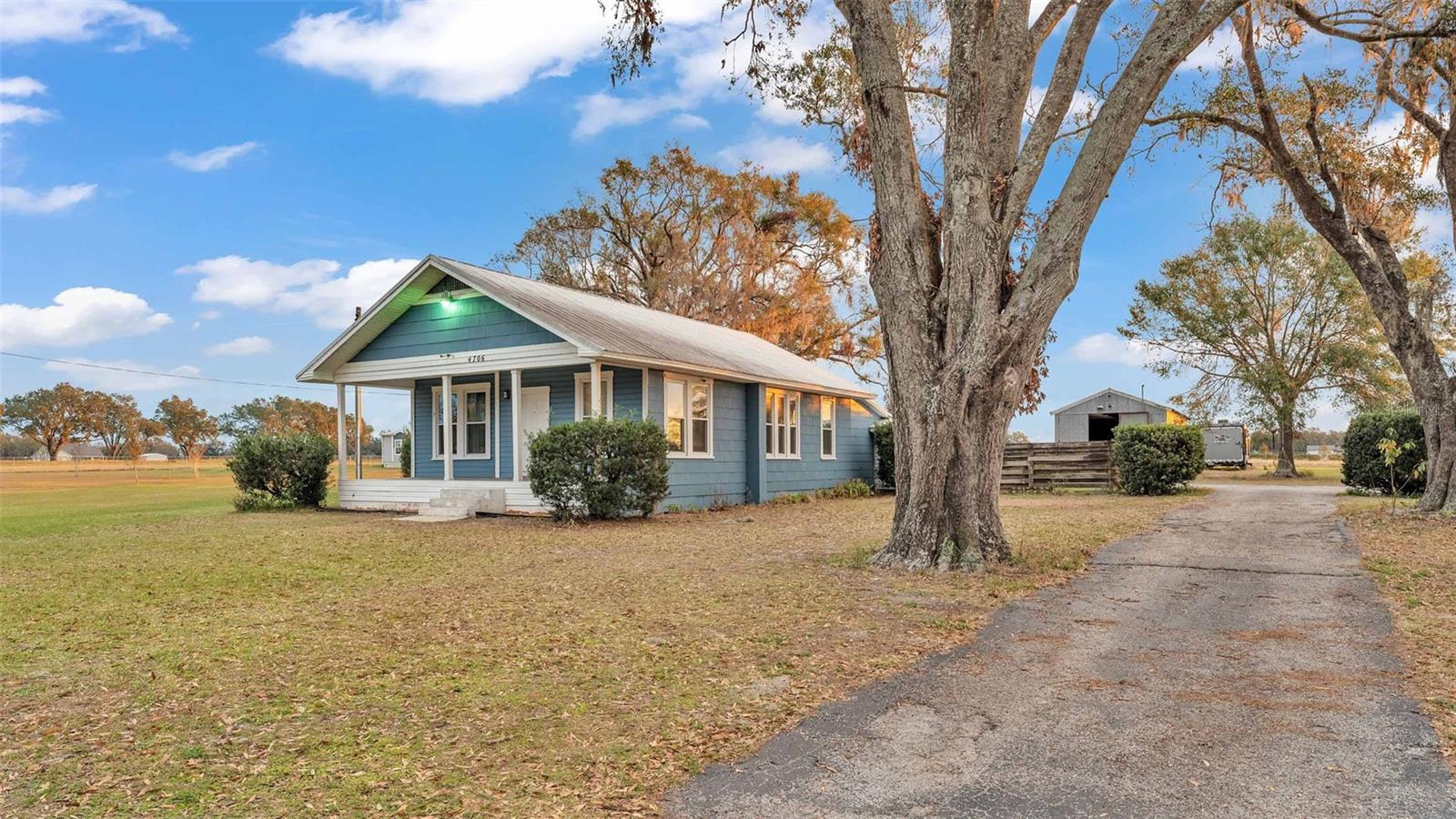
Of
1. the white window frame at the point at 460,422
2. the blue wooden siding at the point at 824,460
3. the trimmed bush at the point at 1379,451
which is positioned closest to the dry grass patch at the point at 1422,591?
the trimmed bush at the point at 1379,451

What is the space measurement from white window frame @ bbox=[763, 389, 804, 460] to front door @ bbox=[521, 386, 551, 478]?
506 cm

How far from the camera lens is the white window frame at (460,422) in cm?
1900

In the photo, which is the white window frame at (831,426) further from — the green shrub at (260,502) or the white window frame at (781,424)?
the green shrub at (260,502)

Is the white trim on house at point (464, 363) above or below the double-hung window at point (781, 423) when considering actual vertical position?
above

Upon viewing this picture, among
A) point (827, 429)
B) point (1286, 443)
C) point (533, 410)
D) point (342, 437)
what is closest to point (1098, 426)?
point (1286, 443)

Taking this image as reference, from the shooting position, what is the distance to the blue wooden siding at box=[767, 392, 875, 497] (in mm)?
20734

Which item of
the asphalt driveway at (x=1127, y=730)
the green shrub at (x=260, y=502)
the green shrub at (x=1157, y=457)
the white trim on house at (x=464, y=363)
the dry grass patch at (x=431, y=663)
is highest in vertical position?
the white trim on house at (x=464, y=363)

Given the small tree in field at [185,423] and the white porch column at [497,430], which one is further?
the small tree in field at [185,423]

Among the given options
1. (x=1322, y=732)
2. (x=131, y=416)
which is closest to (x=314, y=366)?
(x=1322, y=732)

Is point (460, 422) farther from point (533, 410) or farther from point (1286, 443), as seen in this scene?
point (1286, 443)

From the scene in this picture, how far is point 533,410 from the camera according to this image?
60.2 feet

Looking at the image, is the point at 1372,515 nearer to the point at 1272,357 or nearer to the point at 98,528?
the point at 1272,357

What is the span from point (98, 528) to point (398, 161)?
11471 mm

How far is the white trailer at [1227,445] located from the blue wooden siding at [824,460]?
24538 millimetres
